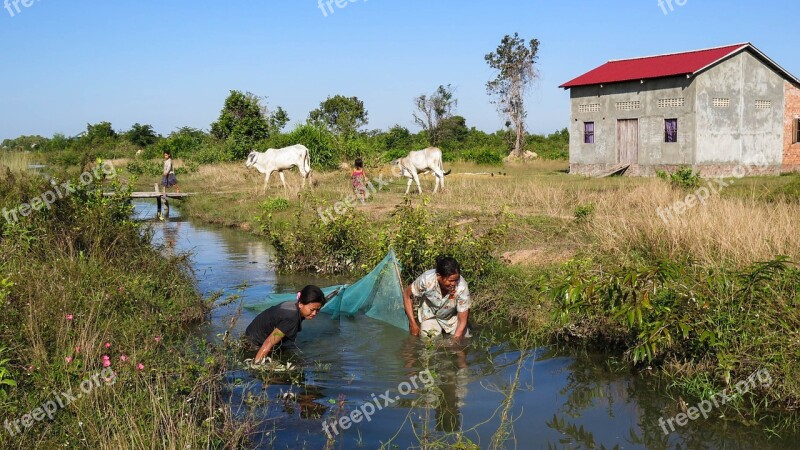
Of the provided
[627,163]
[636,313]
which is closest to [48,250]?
[636,313]

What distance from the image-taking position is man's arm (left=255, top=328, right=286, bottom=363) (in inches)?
239

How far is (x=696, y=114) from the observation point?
22422 millimetres

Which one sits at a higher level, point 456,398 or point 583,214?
point 583,214

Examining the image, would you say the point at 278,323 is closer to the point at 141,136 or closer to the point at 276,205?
the point at 276,205

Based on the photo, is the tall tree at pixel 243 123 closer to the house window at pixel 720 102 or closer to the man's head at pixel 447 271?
the house window at pixel 720 102

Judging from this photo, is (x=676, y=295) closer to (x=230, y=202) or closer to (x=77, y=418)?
(x=77, y=418)

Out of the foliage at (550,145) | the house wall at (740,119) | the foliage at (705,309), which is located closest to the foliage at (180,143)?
the foliage at (550,145)

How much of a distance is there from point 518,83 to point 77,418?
35448mm

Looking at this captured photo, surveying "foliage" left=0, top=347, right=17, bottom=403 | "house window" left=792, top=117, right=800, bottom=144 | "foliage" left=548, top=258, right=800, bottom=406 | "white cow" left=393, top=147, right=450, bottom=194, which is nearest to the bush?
"house window" left=792, top=117, right=800, bottom=144

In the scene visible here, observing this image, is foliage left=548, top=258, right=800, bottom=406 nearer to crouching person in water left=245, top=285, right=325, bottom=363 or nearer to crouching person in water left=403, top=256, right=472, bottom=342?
crouching person in water left=403, top=256, right=472, bottom=342

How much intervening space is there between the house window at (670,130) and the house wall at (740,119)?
71 cm

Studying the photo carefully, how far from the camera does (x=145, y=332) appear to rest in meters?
6.11

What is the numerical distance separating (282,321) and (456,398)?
1.60m

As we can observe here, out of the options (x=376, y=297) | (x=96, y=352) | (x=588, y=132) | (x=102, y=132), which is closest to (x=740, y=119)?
(x=588, y=132)
